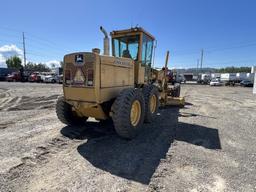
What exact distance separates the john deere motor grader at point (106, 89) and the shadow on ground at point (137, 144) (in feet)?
1.33

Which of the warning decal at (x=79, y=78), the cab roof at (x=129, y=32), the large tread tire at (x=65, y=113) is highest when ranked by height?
the cab roof at (x=129, y=32)

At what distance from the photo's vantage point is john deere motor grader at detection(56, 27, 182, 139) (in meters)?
4.52

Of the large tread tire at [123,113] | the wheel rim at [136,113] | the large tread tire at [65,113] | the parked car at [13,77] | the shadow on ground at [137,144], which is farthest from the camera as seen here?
the parked car at [13,77]

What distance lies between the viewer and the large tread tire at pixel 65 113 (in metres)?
5.55

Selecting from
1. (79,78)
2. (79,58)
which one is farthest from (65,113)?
(79,58)

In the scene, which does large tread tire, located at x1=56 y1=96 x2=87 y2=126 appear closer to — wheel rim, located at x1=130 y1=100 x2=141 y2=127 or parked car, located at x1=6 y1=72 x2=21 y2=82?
wheel rim, located at x1=130 y1=100 x2=141 y2=127

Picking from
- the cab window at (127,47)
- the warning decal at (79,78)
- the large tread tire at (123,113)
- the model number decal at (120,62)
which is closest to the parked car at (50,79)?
the cab window at (127,47)

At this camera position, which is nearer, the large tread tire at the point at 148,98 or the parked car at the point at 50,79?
the large tread tire at the point at 148,98

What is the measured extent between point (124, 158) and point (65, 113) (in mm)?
2513

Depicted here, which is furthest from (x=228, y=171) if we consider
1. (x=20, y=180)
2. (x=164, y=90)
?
(x=164, y=90)

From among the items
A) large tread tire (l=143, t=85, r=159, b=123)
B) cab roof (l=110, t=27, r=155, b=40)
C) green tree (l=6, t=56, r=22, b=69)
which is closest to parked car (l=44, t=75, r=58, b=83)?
cab roof (l=110, t=27, r=155, b=40)

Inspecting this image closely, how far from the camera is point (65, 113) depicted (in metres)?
5.61

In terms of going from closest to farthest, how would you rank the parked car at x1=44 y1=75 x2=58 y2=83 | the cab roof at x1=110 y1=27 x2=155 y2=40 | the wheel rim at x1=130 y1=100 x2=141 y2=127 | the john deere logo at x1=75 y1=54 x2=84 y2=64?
the john deere logo at x1=75 y1=54 x2=84 y2=64 → the wheel rim at x1=130 y1=100 x2=141 y2=127 → the cab roof at x1=110 y1=27 x2=155 y2=40 → the parked car at x1=44 y1=75 x2=58 y2=83

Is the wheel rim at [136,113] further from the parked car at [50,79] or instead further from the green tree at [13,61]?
the green tree at [13,61]
